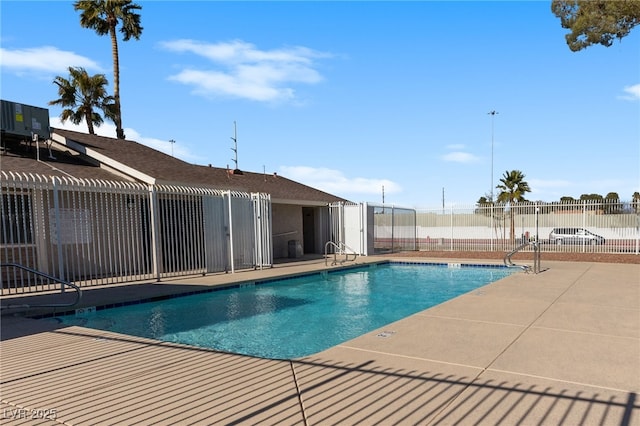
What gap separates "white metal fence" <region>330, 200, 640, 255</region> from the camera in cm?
1731

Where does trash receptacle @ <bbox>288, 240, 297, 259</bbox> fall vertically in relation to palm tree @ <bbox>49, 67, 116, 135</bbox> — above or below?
below

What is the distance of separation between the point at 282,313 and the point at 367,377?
4.94m

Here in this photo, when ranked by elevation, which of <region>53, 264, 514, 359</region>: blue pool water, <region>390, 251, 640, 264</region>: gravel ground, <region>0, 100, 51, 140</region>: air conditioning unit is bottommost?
<region>390, 251, 640, 264</region>: gravel ground

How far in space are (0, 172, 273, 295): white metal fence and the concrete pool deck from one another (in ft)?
15.6

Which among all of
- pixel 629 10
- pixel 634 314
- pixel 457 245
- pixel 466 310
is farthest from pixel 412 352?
pixel 457 245

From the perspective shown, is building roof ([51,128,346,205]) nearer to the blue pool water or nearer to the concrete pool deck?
the blue pool water

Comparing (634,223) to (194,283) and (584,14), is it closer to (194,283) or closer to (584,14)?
(584,14)

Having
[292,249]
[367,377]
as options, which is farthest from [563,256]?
[367,377]

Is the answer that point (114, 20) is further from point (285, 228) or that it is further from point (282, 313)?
point (282, 313)

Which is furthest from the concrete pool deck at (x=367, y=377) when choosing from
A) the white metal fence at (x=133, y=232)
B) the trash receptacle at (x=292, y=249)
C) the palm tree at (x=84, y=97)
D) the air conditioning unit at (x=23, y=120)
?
the palm tree at (x=84, y=97)

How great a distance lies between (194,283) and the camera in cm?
1044

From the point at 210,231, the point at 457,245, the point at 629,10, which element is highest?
the point at 629,10

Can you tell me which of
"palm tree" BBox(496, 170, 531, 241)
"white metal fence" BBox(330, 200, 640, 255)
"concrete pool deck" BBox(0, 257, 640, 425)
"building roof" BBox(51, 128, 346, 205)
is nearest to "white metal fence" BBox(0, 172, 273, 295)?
"building roof" BBox(51, 128, 346, 205)

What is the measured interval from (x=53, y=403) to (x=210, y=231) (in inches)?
359
